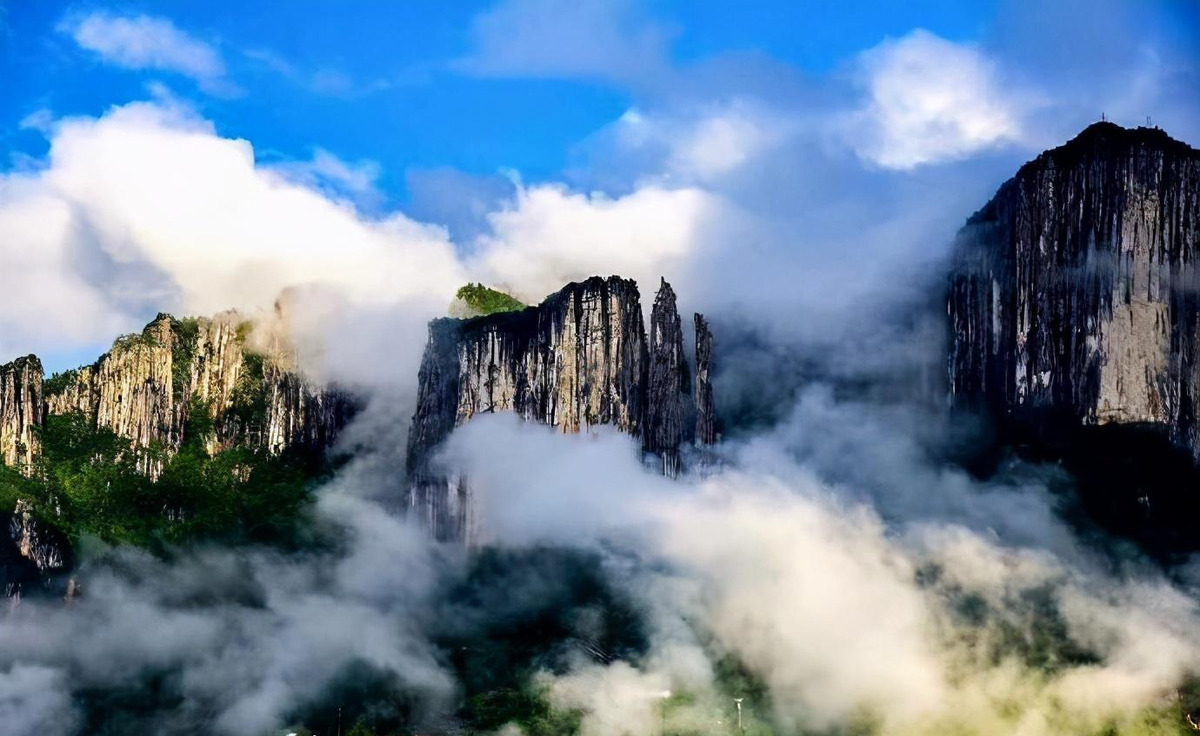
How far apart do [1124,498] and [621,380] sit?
6854 cm

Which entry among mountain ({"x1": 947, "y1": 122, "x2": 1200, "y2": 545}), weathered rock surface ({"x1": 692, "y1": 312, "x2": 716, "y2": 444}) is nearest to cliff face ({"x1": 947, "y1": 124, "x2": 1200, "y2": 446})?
mountain ({"x1": 947, "y1": 122, "x2": 1200, "y2": 545})

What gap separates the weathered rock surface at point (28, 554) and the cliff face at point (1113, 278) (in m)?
145

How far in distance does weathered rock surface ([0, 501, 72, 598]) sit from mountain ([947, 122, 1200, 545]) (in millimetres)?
141654

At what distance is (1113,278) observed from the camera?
136750 millimetres

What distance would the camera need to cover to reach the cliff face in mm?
135250

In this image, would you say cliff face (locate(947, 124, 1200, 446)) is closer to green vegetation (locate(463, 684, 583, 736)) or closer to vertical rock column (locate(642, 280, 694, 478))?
vertical rock column (locate(642, 280, 694, 478))

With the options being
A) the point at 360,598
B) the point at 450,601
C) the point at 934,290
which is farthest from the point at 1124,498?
the point at 360,598

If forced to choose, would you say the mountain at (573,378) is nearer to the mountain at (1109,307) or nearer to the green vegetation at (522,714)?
the green vegetation at (522,714)

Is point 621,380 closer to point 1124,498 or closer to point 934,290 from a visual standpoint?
point 934,290

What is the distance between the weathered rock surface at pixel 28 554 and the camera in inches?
7623

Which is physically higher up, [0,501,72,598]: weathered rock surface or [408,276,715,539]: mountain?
[408,276,715,539]: mountain

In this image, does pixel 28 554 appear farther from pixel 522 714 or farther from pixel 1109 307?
pixel 1109 307

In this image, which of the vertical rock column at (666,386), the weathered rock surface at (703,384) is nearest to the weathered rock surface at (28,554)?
the vertical rock column at (666,386)

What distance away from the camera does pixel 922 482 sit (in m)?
172
